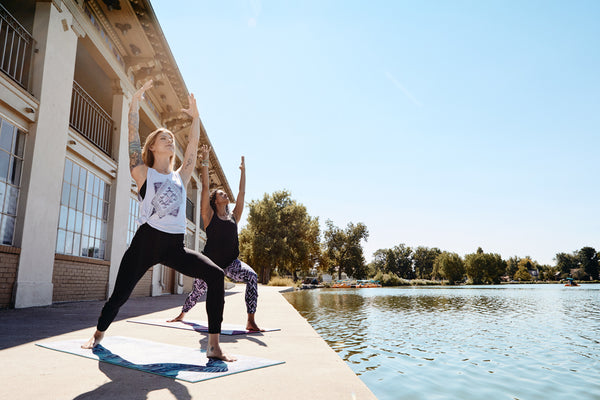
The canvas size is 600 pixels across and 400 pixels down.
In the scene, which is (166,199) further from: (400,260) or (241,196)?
(400,260)

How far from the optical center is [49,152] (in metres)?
6.52

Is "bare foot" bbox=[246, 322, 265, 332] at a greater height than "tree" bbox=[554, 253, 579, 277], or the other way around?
"tree" bbox=[554, 253, 579, 277]

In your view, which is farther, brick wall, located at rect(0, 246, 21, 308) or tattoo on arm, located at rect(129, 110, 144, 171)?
brick wall, located at rect(0, 246, 21, 308)

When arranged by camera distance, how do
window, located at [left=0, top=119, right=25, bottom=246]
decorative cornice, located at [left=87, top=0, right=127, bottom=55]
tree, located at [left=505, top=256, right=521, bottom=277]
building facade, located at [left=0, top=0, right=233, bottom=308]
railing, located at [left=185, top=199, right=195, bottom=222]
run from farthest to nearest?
tree, located at [left=505, top=256, right=521, bottom=277] → railing, located at [left=185, top=199, right=195, bottom=222] → decorative cornice, located at [left=87, top=0, right=127, bottom=55] → building facade, located at [left=0, top=0, right=233, bottom=308] → window, located at [left=0, top=119, right=25, bottom=246]

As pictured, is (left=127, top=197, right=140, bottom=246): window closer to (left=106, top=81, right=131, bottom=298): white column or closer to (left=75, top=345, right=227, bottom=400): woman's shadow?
(left=106, top=81, right=131, bottom=298): white column

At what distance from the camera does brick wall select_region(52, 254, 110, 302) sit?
7.06 meters

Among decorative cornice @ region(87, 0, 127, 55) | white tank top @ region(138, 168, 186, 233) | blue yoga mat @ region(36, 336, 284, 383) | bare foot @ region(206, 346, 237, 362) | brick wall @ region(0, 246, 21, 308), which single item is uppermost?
decorative cornice @ region(87, 0, 127, 55)

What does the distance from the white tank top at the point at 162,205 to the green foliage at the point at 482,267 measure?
88553 mm

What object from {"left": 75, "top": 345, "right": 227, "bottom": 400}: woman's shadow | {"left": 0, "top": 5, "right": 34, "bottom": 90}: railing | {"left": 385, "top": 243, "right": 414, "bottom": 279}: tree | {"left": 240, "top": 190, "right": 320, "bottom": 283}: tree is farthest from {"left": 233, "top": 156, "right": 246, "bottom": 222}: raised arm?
{"left": 385, "top": 243, "right": 414, "bottom": 279}: tree

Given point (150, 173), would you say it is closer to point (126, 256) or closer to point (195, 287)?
point (126, 256)

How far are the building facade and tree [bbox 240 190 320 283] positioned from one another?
25.8 m

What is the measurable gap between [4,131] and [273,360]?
5756mm

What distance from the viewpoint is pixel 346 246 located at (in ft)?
225

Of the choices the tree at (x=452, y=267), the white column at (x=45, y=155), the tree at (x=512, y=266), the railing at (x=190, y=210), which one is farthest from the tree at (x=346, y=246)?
the tree at (x=512, y=266)
